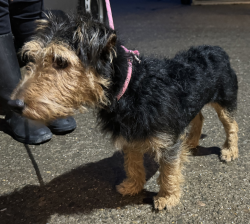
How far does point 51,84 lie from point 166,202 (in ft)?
5.13

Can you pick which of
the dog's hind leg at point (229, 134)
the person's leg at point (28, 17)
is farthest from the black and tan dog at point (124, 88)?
the person's leg at point (28, 17)

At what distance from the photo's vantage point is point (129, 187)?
2785 millimetres

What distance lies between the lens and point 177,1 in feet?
34.9

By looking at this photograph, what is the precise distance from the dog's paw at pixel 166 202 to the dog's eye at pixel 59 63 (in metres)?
1.58

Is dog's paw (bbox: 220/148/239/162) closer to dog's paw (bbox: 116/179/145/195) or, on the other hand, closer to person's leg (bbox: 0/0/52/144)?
dog's paw (bbox: 116/179/145/195)

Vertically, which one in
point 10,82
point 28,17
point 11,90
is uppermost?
point 28,17

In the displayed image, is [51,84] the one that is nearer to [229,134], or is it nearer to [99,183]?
[99,183]

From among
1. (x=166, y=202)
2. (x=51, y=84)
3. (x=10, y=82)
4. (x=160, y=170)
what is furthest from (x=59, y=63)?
(x=10, y=82)

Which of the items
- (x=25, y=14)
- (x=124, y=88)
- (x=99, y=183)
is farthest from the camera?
(x=25, y=14)

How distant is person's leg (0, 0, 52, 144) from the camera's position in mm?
3121

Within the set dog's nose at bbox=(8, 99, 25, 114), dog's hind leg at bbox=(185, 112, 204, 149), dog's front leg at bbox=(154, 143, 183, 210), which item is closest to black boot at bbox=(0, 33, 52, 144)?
dog's nose at bbox=(8, 99, 25, 114)

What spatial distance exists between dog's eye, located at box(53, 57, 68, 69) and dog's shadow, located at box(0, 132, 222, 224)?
150 centimetres

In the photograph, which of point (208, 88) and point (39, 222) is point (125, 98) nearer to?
point (208, 88)

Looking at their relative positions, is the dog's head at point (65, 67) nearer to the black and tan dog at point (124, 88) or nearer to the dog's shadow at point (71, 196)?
the black and tan dog at point (124, 88)
